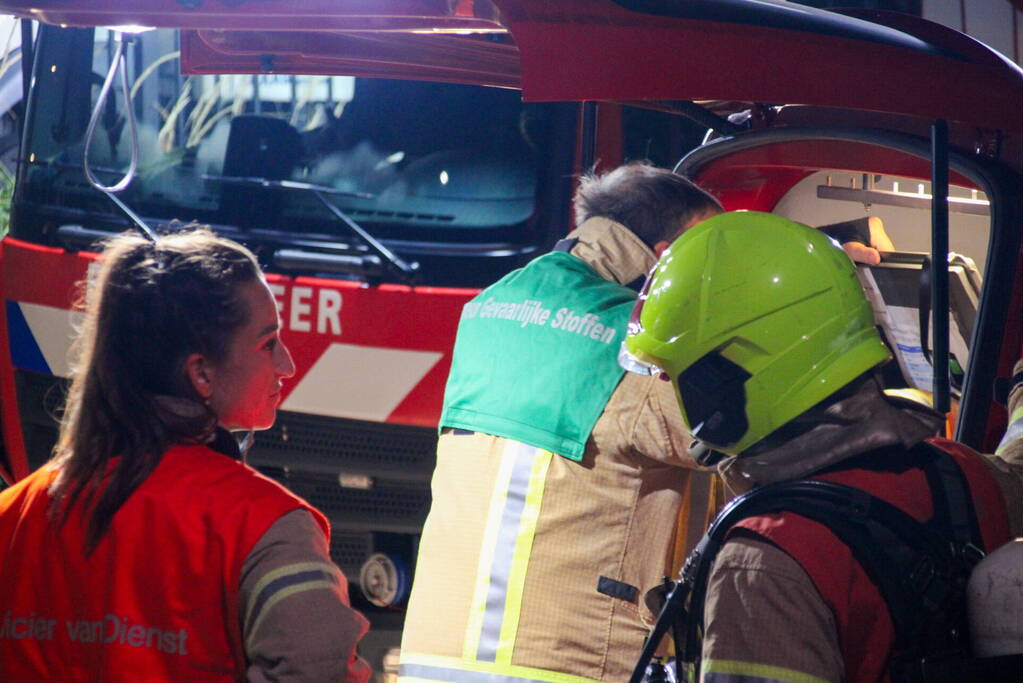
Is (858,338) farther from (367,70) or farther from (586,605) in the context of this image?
(367,70)

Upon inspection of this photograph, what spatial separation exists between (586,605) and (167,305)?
1020 millimetres

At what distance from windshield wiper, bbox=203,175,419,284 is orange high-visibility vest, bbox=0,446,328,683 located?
268 centimetres

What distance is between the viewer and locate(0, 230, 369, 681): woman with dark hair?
173 centimetres

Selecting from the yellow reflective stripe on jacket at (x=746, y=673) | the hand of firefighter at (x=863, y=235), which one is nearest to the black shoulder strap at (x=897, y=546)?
the yellow reflective stripe on jacket at (x=746, y=673)

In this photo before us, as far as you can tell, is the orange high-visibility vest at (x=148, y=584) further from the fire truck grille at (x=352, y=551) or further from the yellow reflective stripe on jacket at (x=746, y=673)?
the fire truck grille at (x=352, y=551)

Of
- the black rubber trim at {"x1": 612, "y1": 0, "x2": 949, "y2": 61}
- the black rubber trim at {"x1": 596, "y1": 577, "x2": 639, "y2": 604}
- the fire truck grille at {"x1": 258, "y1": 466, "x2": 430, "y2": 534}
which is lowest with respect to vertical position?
the fire truck grille at {"x1": 258, "y1": 466, "x2": 430, "y2": 534}

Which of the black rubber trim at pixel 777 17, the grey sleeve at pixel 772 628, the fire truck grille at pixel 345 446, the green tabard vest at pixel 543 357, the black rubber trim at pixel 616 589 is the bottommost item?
the fire truck grille at pixel 345 446

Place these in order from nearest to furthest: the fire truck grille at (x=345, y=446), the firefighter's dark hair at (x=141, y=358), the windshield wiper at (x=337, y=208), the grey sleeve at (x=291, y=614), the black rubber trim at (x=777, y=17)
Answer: the grey sleeve at (x=291, y=614)
the firefighter's dark hair at (x=141, y=358)
the black rubber trim at (x=777, y=17)
the windshield wiper at (x=337, y=208)
the fire truck grille at (x=345, y=446)

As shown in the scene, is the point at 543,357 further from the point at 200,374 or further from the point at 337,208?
the point at 337,208

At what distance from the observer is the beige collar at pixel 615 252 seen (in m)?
2.81

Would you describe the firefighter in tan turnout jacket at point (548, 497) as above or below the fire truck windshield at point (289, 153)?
below

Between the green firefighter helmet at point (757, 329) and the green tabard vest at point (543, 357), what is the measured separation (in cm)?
69

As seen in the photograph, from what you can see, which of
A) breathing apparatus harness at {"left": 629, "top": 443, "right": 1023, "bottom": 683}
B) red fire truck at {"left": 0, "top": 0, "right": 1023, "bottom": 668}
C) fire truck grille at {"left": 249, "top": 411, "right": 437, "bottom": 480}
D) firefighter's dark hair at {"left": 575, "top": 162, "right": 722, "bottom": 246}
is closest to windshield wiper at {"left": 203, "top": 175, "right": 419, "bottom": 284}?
red fire truck at {"left": 0, "top": 0, "right": 1023, "bottom": 668}

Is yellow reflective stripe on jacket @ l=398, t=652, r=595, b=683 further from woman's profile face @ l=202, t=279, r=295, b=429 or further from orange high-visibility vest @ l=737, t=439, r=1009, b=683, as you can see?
orange high-visibility vest @ l=737, t=439, r=1009, b=683
